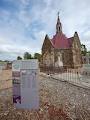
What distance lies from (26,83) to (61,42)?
147 feet

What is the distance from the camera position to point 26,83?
562 centimetres

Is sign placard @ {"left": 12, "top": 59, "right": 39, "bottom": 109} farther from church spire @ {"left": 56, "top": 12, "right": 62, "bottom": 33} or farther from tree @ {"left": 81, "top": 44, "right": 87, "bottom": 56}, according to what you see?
tree @ {"left": 81, "top": 44, "right": 87, "bottom": 56}

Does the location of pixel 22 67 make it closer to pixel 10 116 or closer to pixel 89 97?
pixel 10 116

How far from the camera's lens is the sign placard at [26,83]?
5.62 metres

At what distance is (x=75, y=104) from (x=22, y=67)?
427 cm

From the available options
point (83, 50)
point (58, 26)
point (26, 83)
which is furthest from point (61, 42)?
point (26, 83)

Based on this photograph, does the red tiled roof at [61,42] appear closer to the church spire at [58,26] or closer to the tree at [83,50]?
the church spire at [58,26]

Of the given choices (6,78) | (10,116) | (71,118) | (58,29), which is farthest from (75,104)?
(58,29)

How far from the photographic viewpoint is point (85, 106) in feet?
27.5

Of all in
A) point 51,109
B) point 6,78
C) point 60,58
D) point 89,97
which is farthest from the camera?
point 60,58

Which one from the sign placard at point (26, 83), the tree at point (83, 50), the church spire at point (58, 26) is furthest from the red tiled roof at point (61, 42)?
the sign placard at point (26, 83)

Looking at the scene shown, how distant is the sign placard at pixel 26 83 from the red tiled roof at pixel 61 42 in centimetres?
4290

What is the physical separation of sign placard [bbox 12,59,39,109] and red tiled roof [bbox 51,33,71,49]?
4290cm

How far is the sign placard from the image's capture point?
5.62 metres
